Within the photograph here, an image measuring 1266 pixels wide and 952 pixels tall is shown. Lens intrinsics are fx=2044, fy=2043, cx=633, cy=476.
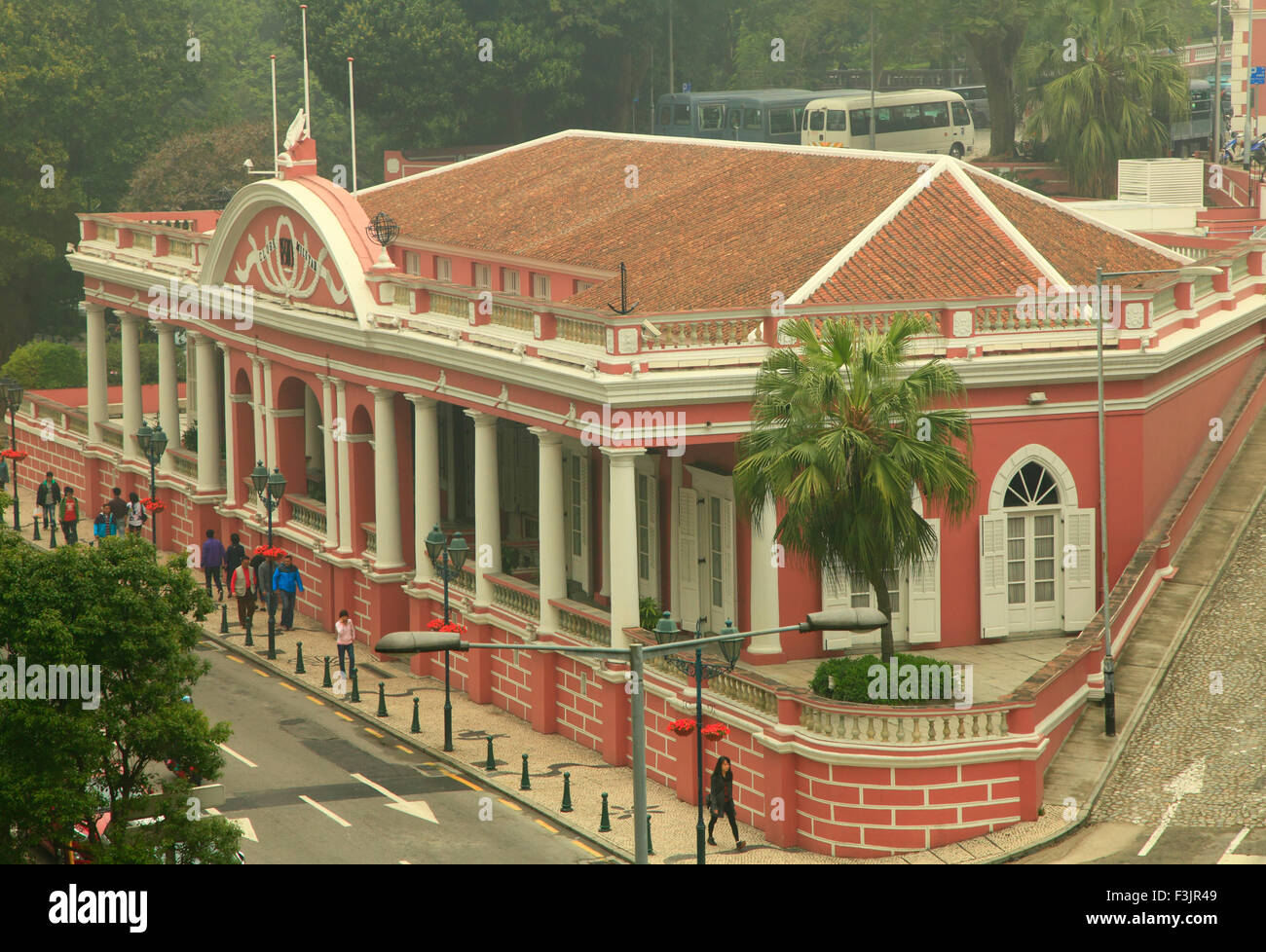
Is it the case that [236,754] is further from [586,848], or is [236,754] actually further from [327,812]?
[586,848]

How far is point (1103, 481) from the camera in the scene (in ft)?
106

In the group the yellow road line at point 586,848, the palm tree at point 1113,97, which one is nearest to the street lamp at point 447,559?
the yellow road line at point 586,848

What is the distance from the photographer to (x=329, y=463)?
4447 cm

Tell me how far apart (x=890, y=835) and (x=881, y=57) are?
68.8 m

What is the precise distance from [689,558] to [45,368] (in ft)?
133

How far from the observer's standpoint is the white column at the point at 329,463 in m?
44.0

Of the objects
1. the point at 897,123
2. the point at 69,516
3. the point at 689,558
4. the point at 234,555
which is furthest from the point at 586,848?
the point at 897,123

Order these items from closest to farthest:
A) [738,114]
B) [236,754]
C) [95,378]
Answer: [236,754]
[95,378]
[738,114]

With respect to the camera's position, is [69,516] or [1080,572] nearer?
[1080,572]

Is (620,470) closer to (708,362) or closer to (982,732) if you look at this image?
(708,362)

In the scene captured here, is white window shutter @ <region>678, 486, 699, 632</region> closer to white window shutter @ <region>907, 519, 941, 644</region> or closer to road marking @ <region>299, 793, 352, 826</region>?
white window shutter @ <region>907, 519, 941, 644</region>

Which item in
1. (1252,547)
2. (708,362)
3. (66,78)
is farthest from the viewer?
(66,78)

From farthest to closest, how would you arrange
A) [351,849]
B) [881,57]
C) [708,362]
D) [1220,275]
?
[881,57]
[1220,275]
[708,362]
[351,849]

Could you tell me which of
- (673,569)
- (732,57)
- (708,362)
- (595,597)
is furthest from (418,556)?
(732,57)
